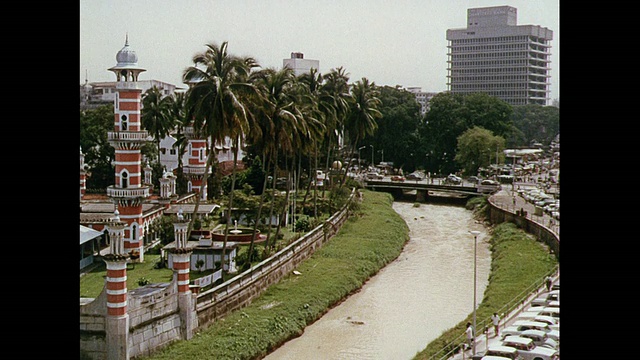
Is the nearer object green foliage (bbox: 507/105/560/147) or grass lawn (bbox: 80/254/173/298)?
grass lawn (bbox: 80/254/173/298)

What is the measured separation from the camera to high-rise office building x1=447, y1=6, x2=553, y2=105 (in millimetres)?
108125

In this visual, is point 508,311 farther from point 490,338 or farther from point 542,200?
point 542,200

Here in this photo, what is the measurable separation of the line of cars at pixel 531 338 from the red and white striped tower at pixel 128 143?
1623 centimetres

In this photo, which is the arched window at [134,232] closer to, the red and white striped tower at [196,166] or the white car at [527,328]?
the red and white striped tower at [196,166]

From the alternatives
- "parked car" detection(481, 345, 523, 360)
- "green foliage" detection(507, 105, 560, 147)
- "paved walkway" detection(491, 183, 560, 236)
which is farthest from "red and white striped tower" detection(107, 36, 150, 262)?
"green foliage" detection(507, 105, 560, 147)

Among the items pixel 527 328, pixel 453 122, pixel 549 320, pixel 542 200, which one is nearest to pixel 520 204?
pixel 542 200

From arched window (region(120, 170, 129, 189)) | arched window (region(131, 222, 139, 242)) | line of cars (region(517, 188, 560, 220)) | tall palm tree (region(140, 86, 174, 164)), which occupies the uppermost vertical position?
tall palm tree (region(140, 86, 174, 164))

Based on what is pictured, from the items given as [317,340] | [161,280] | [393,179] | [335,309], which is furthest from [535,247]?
[393,179]

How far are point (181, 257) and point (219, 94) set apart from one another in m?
6.59

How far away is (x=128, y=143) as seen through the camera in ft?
101

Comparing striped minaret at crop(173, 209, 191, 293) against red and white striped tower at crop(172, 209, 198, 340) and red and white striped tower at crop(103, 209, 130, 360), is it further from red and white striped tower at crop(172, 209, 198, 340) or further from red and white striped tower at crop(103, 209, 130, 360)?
red and white striped tower at crop(103, 209, 130, 360)

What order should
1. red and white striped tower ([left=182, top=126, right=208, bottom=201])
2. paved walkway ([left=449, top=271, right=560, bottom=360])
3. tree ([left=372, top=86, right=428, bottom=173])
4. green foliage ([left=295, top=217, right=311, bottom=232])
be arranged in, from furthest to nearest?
tree ([left=372, top=86, right=428, bottom=173]) → red and white striped tower ([left=182, top=126, right=208, bottom=201]) → green foliage ([left=295, top=217, right=311, bottom=232]) → paved walkway ([left=449, top=271, right=560, bottom=360])
